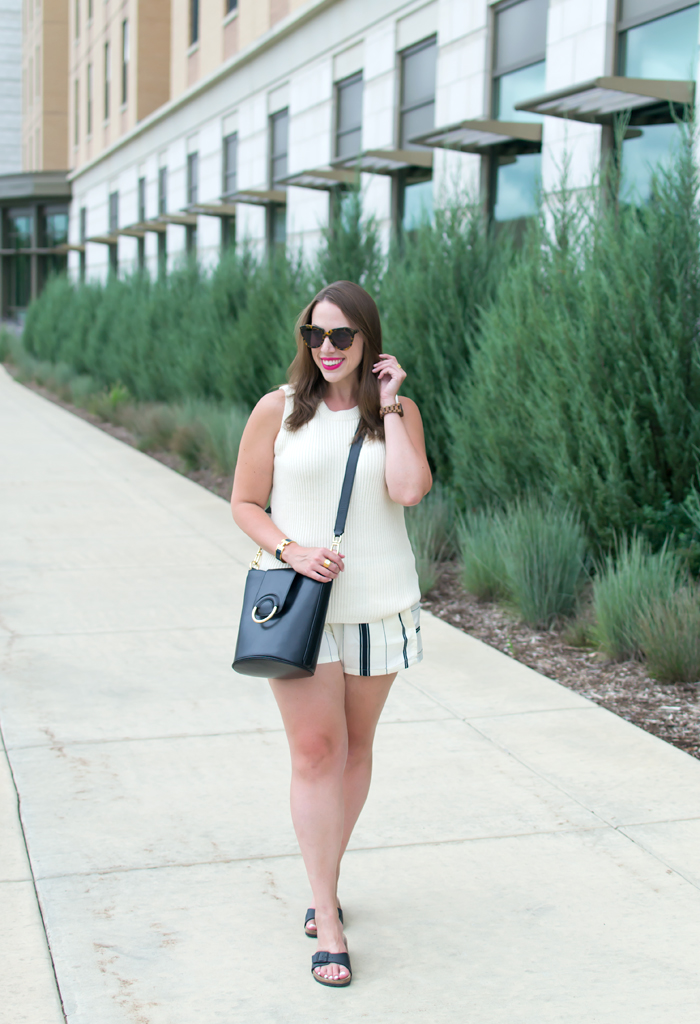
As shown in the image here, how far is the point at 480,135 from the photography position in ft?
41.5

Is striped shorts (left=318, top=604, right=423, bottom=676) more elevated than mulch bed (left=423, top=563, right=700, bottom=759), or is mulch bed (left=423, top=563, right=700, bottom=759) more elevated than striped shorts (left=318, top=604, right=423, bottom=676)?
striped shorts (left=318, top=604, right=423, bottom=676)

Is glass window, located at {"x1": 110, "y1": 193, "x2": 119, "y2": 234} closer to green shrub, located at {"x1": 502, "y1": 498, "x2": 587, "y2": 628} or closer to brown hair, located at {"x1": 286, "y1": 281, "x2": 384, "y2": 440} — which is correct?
green shrub, located at {"x1": 502, "y1": 498, "x2": 587, "y2": 628}

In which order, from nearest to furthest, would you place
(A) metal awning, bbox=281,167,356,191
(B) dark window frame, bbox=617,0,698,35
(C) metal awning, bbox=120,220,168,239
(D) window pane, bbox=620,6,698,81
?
(D) window pane, bbox=620,6,698,81
(B) dark window frame, bbox=617,0,698,35
(A) metal awning, bbox=281,167,356,191
(C) metal awning, bbox=120,220,168,239

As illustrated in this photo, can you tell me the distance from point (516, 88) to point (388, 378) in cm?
1096

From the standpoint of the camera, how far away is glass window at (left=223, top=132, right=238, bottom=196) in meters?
24.1

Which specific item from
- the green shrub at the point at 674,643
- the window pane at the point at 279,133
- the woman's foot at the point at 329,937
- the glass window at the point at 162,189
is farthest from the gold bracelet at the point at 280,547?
the glass window at the point at 162,189

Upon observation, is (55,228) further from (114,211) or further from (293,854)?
(293,854)

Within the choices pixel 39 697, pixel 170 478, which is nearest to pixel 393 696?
pixel 39 697

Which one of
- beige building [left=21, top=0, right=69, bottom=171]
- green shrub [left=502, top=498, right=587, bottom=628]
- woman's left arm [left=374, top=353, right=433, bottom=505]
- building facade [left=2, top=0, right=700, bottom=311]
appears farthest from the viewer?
beige building [left=21, top=0, right=69, bottom=171]

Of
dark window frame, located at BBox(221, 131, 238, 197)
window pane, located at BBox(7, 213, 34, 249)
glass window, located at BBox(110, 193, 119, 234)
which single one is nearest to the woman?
dark window frame, located at BBox(221, 131, 238, 197)

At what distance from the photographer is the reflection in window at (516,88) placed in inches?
497

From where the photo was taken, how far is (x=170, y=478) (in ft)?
42.4

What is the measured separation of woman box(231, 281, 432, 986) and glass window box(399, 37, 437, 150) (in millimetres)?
12541

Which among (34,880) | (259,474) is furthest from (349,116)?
(34,880)
